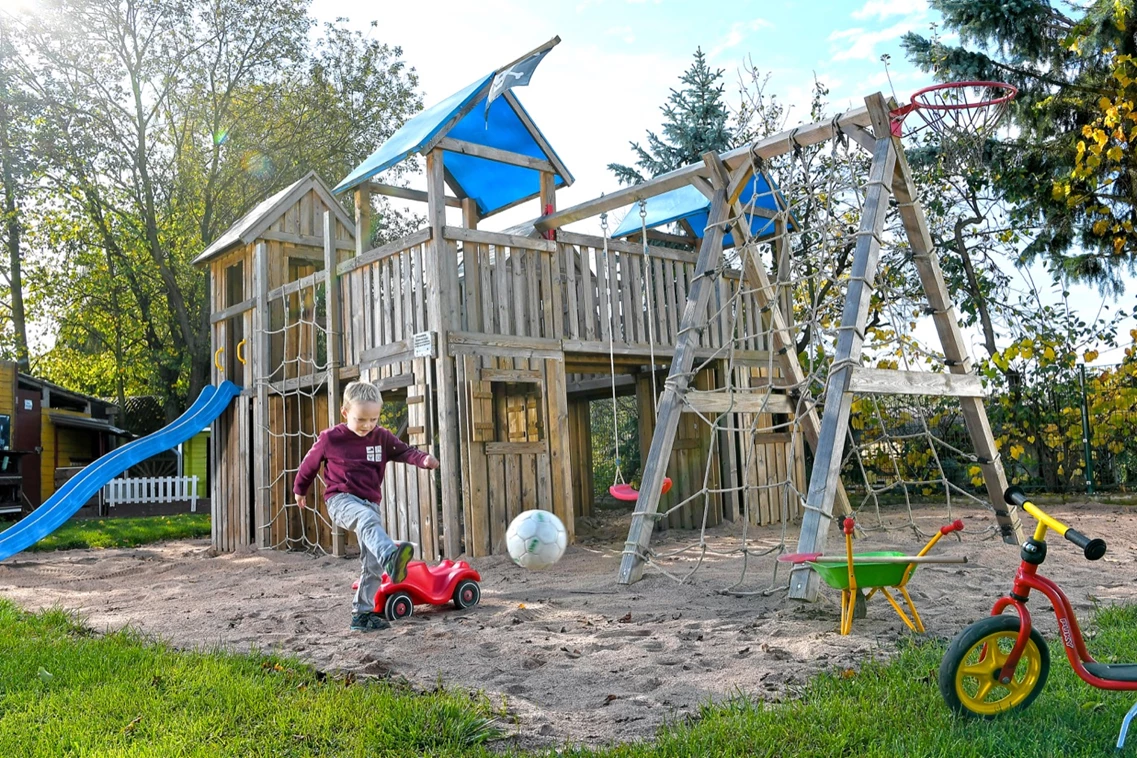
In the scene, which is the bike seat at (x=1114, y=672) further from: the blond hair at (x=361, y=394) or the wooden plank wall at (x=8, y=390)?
the wooden plank wall at (x=8, y=390)

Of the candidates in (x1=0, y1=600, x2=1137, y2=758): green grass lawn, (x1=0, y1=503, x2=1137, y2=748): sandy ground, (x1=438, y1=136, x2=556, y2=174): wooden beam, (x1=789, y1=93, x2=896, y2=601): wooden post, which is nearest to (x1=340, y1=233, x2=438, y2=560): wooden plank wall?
(x1=0, y1=503, x2=1137, y2=748): sandy ground

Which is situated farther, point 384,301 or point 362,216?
point 362,216

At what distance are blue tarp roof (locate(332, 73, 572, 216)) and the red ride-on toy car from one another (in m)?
4.39

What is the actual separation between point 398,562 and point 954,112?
5.13 m

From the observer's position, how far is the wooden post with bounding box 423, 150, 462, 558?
28.2 ft

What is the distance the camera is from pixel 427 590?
5.93 metres

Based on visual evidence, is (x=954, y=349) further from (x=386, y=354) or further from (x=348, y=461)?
(x=386, y=354)

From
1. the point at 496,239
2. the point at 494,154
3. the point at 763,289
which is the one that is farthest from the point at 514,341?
the point at 763,289

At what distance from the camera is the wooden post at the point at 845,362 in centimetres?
530

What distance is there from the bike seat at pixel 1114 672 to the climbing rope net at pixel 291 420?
927 cm

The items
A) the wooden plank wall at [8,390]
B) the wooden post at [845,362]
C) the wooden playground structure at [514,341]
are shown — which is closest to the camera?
the wooden post at [845,362]

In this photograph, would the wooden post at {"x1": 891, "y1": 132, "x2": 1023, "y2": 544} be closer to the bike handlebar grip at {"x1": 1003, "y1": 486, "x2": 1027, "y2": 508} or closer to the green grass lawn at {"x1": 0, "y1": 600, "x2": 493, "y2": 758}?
the bike handlebar grip at {"x1": 1003, "y1": 486, "x2": 1027, "y2": 508}

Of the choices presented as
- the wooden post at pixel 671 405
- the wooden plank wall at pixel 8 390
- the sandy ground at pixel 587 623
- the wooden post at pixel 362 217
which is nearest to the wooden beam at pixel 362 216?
the wooden post at pixel 362 217

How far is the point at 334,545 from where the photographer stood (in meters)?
10.1
